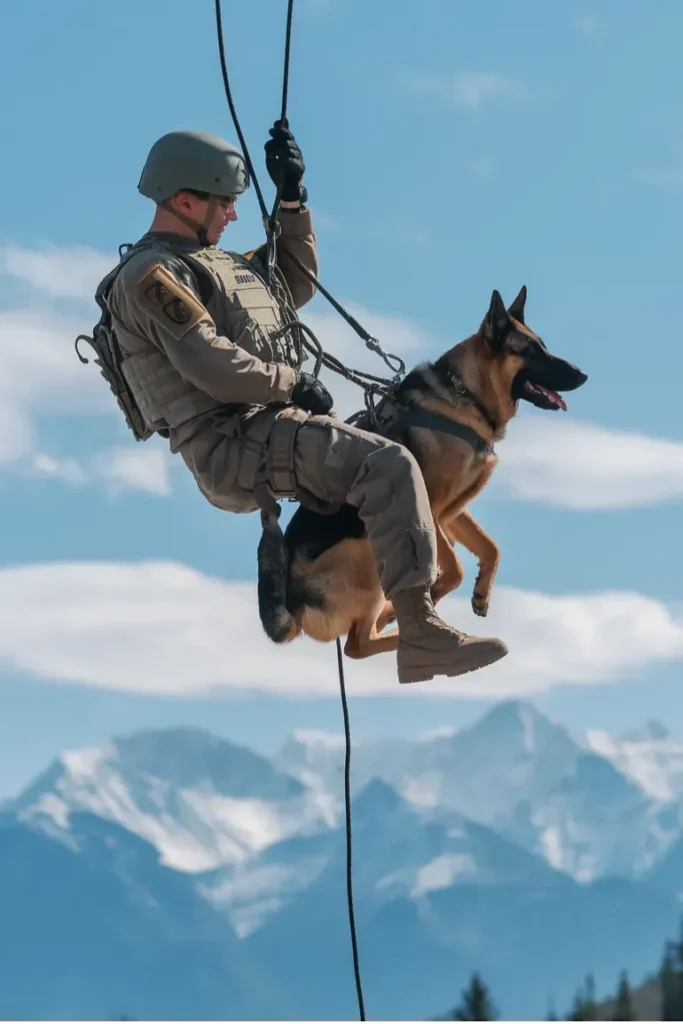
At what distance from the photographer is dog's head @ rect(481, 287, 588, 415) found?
40.6ft

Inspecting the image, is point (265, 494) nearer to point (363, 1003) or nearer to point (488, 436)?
point (488, 436)

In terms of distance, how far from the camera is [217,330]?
11414 millimetres

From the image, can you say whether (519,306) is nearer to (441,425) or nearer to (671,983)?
(441,425)

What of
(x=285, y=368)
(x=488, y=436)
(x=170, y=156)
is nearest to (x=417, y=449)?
(x=488, y=436)

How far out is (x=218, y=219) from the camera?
38.0ft

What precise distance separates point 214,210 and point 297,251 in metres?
0.77

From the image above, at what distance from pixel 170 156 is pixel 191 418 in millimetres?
1459

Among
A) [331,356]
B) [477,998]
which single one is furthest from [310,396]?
[477,998]

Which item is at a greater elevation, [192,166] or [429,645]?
[192,166]

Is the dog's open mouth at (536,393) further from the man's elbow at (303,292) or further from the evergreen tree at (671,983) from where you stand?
the evergreen tree at (671,983)

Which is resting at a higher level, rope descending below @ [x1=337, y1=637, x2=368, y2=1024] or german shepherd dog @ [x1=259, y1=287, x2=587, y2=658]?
german shepherd dog @ [x1=259, y1=287, x2=587, y2=658]

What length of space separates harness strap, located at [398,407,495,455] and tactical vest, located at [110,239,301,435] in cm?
105

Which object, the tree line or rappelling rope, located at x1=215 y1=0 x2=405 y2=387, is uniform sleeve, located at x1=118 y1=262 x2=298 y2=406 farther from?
the tree line

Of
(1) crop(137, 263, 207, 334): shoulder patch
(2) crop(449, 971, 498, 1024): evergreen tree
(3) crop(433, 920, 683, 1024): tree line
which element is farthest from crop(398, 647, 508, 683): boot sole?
(2) crop(449, 971, 498, 1024): evergreen tree
